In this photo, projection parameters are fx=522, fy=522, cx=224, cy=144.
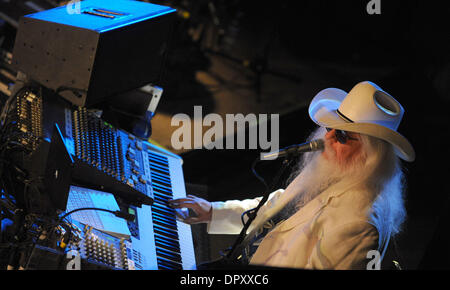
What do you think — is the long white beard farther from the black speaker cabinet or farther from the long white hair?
the black speaker cabinet

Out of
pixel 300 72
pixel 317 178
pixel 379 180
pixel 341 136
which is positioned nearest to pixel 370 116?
pixel 341 136

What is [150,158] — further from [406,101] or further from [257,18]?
[257,18]

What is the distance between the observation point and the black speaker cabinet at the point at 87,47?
2477 mm

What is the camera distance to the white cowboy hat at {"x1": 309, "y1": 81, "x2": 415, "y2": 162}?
91.0 inches

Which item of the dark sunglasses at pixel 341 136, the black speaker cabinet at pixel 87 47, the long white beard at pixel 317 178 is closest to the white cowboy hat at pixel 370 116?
the dark sunglasses at pixel 341 136

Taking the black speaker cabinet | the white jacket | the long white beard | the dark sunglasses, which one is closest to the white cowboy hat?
the dark sunglasses

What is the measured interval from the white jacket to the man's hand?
0.93ft

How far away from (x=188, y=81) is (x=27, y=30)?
3611 mm

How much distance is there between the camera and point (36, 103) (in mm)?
2467

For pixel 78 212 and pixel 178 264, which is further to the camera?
pixel 178 264

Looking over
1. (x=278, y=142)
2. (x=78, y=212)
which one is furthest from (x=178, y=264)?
(x=278, y=142)

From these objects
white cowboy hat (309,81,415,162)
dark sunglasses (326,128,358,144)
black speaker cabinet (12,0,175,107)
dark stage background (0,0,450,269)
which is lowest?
dark stage background (0,0,450,269)
